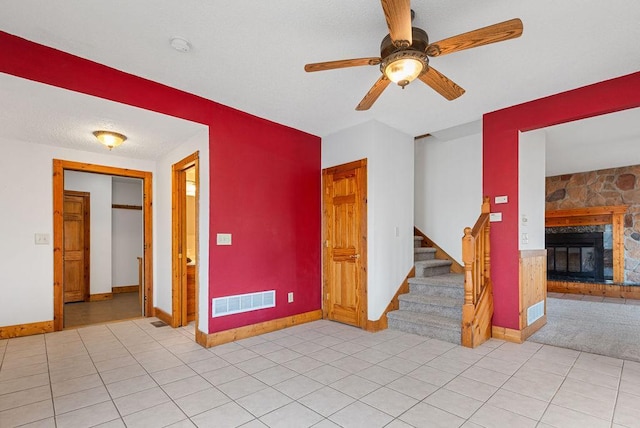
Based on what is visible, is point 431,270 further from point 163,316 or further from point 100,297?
point 100,297

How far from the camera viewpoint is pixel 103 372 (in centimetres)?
283

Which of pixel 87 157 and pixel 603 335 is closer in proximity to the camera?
pixel 603 335

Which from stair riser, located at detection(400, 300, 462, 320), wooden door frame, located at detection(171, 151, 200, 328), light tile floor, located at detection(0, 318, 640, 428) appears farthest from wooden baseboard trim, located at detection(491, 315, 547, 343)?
wooden door frame, located at detection(171, 151, 200, 328)

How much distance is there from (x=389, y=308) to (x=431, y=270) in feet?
3.22

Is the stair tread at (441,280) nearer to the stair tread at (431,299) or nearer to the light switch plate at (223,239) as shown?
the stair tread at (431,299)

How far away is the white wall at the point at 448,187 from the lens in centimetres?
498

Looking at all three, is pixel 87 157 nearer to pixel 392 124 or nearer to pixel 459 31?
pixel 392 124

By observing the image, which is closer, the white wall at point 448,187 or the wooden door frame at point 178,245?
the wooden door frame at point 178,245

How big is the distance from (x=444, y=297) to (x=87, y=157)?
5249mm

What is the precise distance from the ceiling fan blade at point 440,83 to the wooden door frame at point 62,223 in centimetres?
439

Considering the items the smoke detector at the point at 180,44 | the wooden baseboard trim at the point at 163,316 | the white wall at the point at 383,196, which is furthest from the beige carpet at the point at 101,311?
the smoke detector at the point at 180,44

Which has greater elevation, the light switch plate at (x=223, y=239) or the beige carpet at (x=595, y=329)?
the light switch plate at (x=223, y=239)

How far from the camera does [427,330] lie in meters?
3.78

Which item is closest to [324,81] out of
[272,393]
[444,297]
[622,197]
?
[272,393]
